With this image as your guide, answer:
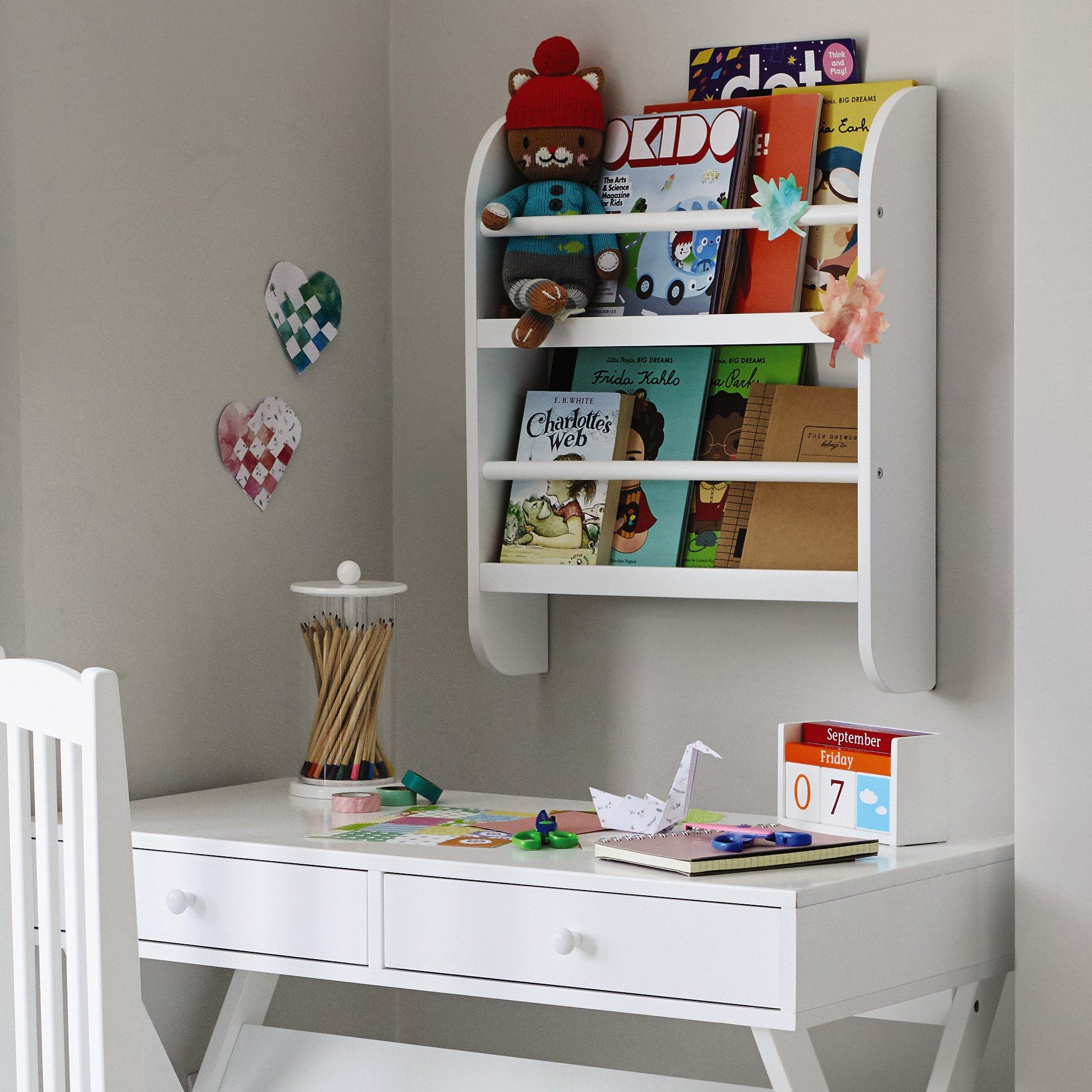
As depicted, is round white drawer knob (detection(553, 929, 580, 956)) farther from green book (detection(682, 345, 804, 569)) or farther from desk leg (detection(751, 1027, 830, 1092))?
green book (detection(682, 345, 804, 569))

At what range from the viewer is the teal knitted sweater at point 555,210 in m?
2.13

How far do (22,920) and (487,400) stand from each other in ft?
3.43

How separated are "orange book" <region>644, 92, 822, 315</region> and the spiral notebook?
29.4 inches

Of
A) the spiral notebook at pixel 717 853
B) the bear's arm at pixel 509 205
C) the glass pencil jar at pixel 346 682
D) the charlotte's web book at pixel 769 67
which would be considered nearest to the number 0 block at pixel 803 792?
the spiral notebook at pixel 717 853

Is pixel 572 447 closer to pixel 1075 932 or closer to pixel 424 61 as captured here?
pixel 424 61

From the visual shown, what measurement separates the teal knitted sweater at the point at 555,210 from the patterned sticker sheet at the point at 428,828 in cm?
76

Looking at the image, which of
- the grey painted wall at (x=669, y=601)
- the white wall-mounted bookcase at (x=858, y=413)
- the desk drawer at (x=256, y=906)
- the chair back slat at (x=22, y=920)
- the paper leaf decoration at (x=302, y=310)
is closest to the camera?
the chair back slat at (x=22, y=920)

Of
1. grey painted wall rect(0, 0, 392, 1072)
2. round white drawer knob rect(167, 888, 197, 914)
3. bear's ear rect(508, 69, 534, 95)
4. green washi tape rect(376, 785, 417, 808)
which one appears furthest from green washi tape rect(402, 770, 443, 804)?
bear's ear rect(508, 69, 534, 95)

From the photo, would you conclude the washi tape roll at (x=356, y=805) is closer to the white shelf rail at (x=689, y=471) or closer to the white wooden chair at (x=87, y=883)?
the white shelf rail at (x=689, y=471)

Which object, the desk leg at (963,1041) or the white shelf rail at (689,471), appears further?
the white shelf rail at (689,471)

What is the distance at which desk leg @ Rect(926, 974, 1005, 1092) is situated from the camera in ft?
5.82

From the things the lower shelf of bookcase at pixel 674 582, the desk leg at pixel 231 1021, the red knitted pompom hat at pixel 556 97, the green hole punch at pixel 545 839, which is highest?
the red knitted pompom hat at pixel 556 97

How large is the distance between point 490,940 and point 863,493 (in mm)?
709

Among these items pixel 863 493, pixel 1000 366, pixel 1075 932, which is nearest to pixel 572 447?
pixel 863 493
